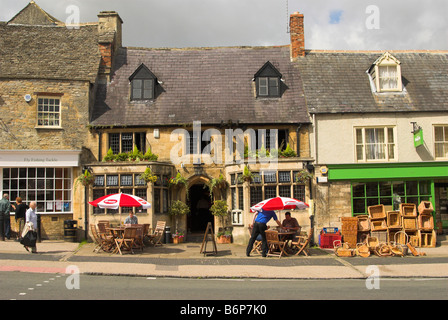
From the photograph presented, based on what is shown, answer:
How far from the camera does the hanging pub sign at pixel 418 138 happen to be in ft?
64.3

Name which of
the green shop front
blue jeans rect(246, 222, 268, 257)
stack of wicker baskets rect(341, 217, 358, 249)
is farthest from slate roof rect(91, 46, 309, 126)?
blue jeans rect(246, 222, 268, 257)

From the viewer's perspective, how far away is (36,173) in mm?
19766

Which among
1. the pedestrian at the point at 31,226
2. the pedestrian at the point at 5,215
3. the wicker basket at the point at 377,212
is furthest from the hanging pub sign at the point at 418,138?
the pedestrian at the point at 5,215

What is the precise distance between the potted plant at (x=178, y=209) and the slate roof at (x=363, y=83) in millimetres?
7012

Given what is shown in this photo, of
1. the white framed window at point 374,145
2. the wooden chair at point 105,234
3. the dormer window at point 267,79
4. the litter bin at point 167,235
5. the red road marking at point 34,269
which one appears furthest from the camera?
the dormer window at point 267,79

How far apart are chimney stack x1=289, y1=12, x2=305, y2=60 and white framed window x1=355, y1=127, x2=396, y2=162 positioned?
5515 mm

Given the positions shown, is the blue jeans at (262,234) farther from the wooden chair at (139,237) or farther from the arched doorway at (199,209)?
the arched doorway at (199,209)

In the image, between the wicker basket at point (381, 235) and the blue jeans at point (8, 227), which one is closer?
the wicker basket at point (381, 235)

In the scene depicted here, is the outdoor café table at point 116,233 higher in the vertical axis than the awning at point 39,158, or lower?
lower

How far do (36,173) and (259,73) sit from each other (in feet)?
36.3

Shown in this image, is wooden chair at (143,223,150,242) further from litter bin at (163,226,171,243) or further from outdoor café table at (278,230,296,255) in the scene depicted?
outdoor café table at (278,230,296,255)

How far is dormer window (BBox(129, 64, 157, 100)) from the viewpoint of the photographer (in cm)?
2181

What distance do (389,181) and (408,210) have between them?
207 cm

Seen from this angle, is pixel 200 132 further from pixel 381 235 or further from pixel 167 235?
pixel 381 235
